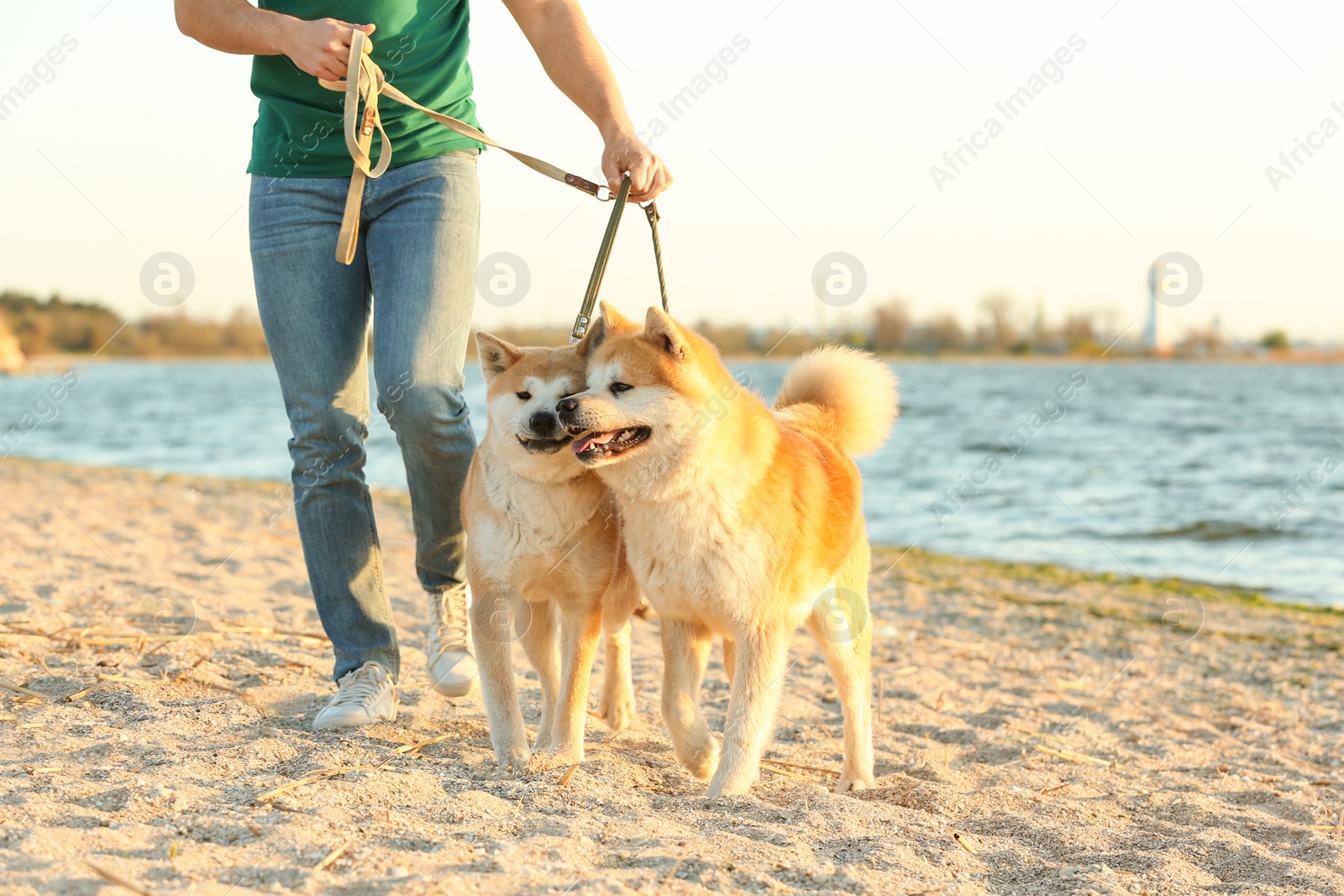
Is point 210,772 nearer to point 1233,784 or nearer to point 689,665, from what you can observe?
point 689,665

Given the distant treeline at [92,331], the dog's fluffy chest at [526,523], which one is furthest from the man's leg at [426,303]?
the distant treeline at [92,331]

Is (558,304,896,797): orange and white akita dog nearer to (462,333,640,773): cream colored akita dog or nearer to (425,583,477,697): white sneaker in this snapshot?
(462,333,640,773): cream colored akita dog

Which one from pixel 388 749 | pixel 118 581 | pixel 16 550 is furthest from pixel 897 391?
pixel 16 550

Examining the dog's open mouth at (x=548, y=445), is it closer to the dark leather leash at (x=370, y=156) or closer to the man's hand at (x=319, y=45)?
the dark leather leash at (x=370, y=156)

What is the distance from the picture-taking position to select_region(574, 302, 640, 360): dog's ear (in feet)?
10.2

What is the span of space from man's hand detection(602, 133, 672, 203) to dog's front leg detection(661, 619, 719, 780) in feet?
4.09

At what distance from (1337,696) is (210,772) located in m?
4.59

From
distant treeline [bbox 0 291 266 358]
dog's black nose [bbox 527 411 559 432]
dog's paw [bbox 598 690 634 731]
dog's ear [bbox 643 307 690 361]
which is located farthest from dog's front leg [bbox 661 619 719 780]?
distant treeline [bbox 0 291 266 358]

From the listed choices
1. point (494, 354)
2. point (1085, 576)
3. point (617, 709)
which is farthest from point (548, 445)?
point (1085, 576)

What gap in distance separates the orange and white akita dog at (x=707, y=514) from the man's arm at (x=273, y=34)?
1.01 meters

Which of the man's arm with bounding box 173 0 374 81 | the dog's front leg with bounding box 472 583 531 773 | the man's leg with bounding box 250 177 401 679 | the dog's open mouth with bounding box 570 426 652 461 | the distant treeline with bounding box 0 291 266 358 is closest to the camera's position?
the dog's open mouth with bounding box 570 426 652 461

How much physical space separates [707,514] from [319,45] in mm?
1626

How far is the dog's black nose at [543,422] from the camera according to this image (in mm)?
2865

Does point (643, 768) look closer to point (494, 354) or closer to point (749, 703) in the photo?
point (749, 703)
